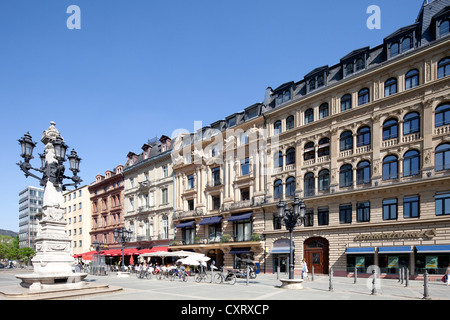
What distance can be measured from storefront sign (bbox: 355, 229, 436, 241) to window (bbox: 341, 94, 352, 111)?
10.9 metres

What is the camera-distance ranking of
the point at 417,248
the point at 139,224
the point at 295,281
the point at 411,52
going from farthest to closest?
the point at 139,224
the point at 411,52
the point at 417,248
the point at 295,281

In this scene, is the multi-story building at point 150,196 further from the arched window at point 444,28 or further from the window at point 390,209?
the arched window at point 444,28

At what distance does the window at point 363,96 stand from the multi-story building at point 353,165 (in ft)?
0.28

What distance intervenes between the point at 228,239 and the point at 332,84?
18904 millimetres

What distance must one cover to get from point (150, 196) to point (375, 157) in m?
31.9

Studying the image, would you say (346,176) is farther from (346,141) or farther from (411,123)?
(411,123)

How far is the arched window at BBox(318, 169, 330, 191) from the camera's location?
29.0 m

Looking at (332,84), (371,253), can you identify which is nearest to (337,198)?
(371,253)

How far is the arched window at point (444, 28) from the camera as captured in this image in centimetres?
2350

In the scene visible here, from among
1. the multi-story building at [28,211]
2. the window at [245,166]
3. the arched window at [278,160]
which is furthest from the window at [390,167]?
the multi-story building at [28,211]

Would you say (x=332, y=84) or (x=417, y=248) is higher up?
(x=332, y=84)

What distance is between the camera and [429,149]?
23266 mm

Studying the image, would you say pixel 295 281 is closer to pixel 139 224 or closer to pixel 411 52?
pixel 411 52

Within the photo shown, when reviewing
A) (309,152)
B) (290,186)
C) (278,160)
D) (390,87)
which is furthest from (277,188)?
(390,87)
